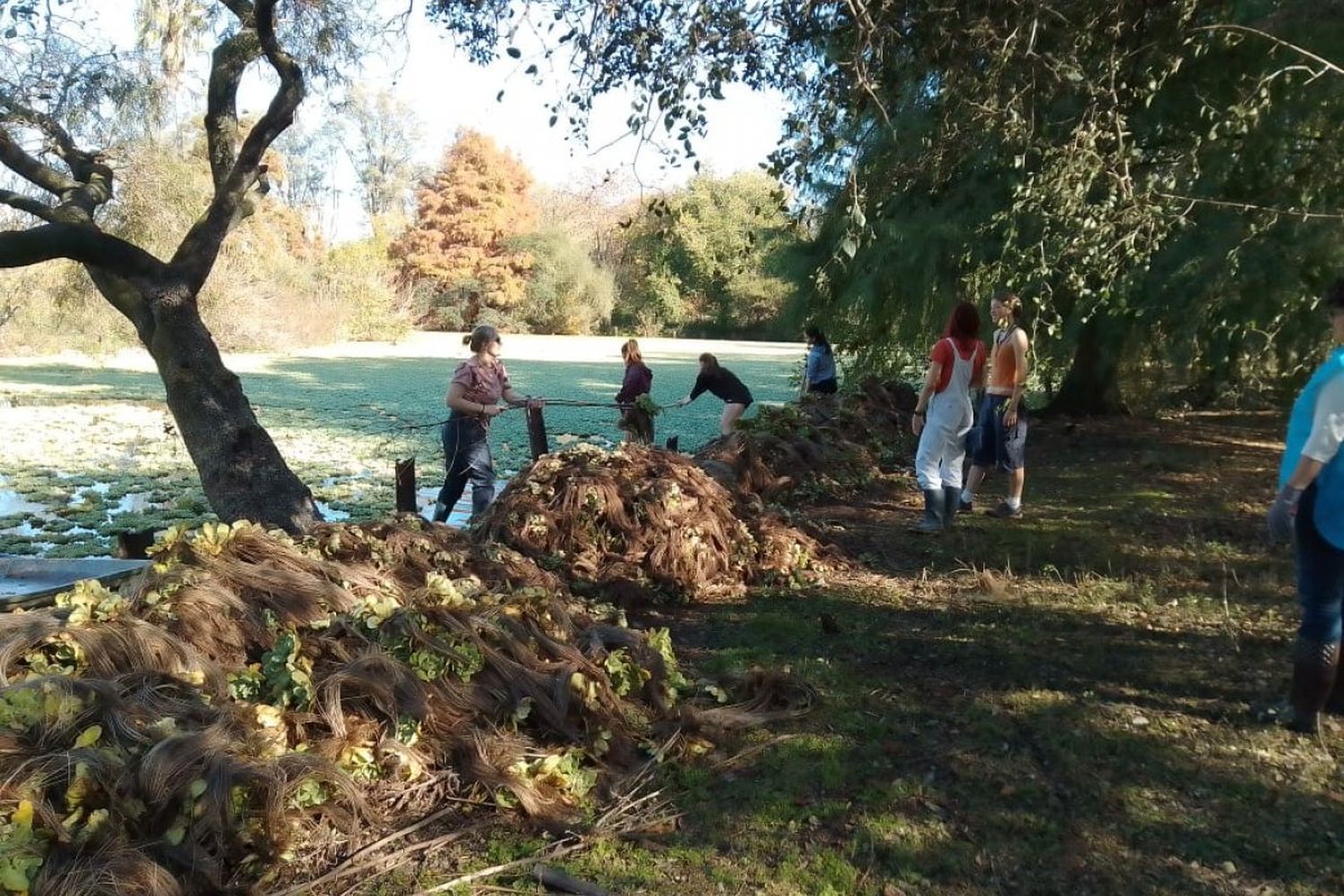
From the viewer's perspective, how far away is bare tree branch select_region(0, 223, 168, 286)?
21.8 ft

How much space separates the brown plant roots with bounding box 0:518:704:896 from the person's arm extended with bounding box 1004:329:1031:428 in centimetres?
357

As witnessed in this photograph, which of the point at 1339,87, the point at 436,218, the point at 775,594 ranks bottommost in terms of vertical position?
the point at 775,594

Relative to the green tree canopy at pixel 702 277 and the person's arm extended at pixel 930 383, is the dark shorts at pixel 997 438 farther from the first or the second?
the green tree canopy at pixel 702 277

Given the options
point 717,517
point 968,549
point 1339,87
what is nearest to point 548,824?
point 717,517

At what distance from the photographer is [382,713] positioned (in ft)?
10.4

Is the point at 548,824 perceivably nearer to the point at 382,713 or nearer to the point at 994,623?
the point at 382,713

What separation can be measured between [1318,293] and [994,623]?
5405mm

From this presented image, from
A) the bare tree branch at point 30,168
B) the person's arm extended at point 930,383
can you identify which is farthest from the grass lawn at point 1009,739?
the bare tree branch at point 30,168

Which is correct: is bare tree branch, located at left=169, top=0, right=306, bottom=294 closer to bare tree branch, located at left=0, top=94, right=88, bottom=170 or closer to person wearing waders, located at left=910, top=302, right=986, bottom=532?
bare tree branch, located at left=0, top=94, right=88, bottom=170

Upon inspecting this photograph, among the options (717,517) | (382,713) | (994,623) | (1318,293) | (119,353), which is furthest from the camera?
(119,353)

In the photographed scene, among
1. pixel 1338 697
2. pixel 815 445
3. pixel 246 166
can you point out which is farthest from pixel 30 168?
pixel 1338 697

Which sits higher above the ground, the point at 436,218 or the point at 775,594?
the point at 436,218

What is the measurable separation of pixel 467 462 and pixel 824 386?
6374 millimetres

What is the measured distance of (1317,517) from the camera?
3176 mm
